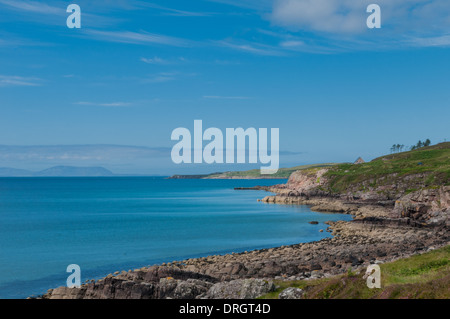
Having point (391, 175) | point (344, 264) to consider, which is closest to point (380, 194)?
point (391, 175)

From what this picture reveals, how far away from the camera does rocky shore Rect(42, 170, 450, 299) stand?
24.4 metres

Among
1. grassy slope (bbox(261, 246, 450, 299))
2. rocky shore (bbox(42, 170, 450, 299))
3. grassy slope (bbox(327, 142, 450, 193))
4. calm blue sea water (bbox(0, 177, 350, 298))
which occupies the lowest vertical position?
calm blue sea water (bbox(0, 177, 350, 298))

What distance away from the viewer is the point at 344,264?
38156 mm

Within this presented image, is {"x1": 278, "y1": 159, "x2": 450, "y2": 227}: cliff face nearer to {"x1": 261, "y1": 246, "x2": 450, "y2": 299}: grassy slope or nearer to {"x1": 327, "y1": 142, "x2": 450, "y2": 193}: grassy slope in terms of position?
{"x1": 327, "y1": 142, "x2": 450, "y2": 193}: grassy slope

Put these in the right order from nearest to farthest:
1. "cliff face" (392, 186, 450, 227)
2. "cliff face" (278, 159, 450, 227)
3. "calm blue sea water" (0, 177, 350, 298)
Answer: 1. "calm blue sea water" (0, 177, 350, 298)
2. "cliff face" (392, 186, 450, 227)
3. "cliff face" (278, 159, 450, 227)

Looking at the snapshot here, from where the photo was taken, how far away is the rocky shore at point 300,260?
80.0 ft

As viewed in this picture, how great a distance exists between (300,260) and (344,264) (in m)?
5.29

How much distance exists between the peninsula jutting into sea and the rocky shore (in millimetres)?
62

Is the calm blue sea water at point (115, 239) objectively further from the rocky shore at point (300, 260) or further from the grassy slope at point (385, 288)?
the grassy slope at point (385, 288)

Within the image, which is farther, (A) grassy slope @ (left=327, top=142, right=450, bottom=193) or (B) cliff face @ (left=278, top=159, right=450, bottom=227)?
(A) grassy slope @ (left=327, top=142, right=450, bottom=193)

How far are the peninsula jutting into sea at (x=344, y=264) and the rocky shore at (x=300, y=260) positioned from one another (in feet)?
0.20

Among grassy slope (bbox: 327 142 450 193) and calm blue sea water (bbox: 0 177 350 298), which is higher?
grassy slope (bbox: 327 142 450 193)

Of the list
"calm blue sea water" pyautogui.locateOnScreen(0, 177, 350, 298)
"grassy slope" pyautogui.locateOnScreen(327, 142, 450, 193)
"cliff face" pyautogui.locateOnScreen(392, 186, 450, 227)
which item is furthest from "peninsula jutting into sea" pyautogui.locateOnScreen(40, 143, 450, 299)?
"calm blue sea water" pyautogui.locateOnScreen(0, 177, 350, 298)
